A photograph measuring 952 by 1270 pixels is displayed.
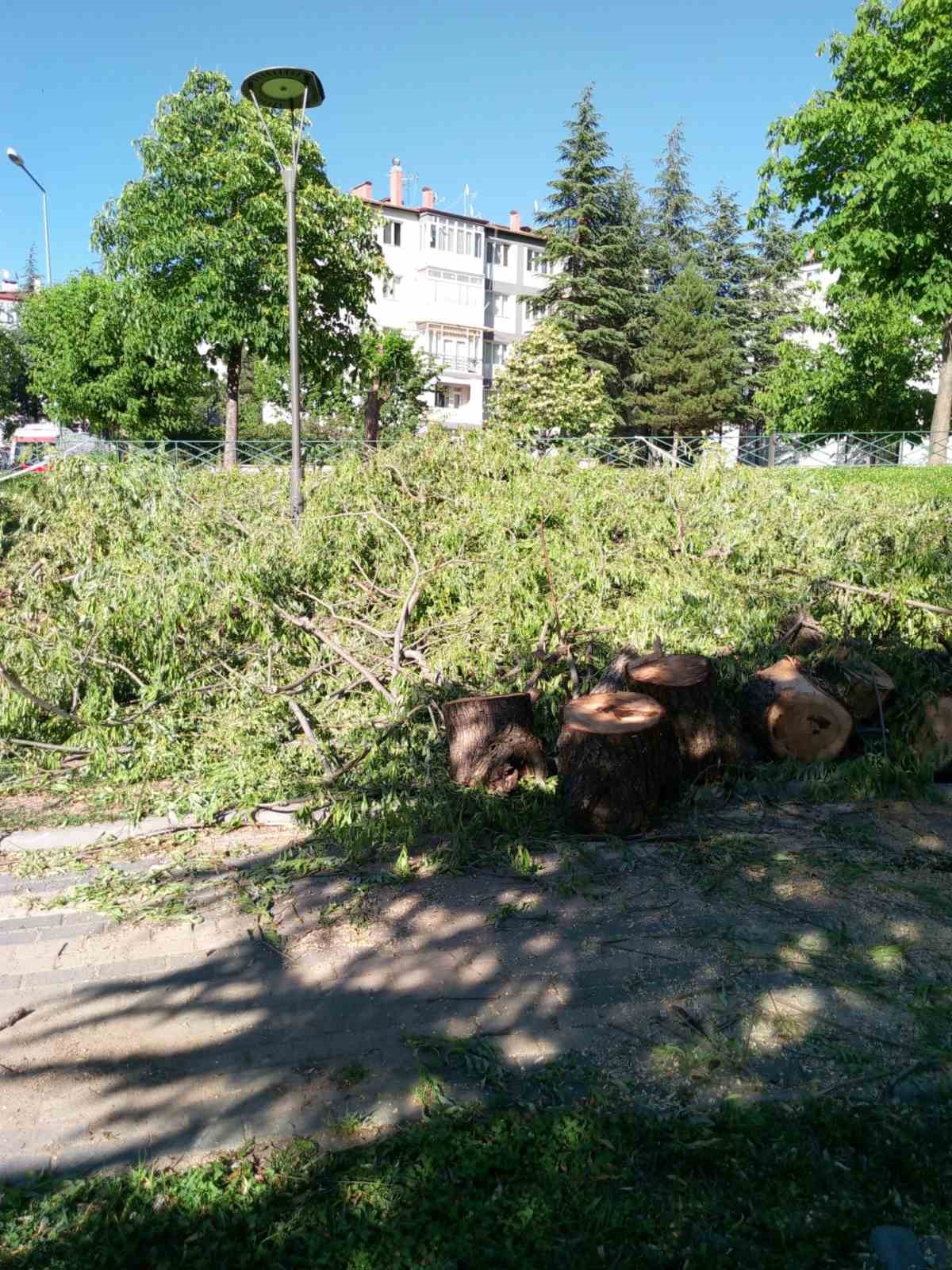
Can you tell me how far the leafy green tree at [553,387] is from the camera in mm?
36469

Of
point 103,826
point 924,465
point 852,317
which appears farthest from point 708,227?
point 103,826

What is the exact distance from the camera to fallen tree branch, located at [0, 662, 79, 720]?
18.2 feet

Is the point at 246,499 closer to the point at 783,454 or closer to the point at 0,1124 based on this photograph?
the point at 0,1124

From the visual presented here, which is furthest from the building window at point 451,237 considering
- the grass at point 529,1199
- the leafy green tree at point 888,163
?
the grass at point 529,1199

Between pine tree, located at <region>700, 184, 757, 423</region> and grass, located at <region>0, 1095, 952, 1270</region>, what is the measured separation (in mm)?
44931

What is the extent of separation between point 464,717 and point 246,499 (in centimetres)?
359

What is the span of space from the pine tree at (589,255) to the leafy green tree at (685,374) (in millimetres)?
1307

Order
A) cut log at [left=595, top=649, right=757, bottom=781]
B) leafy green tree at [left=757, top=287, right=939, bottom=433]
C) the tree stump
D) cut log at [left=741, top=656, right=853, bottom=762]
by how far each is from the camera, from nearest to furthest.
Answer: the tree stump → cut log at [left=595, top=649, right=757, bottom=781] → cut log at [left=741, top=656, right=853, bottom=762] → leafy green tree at [left=757, top=287, right=939, bottom=433]

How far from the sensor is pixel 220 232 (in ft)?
61.7

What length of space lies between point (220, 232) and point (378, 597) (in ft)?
47.7

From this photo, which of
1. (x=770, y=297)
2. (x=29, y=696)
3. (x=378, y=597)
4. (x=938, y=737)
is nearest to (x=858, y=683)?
(x=938, y=737)

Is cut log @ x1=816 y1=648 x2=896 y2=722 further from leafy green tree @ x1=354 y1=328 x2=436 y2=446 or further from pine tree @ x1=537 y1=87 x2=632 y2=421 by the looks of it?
pine tree @ x1=537 y1=87 x2=632 y2=421

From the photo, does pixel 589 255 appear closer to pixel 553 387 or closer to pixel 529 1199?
pixel 553 387

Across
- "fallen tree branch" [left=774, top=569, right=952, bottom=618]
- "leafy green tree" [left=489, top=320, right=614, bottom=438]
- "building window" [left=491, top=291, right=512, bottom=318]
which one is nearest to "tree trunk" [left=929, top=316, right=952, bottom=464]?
"leafy green tree" [left=489, top=320, right=614, bottom=438]
